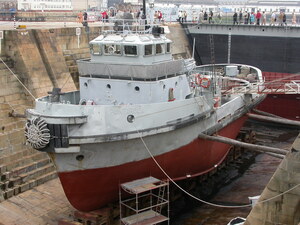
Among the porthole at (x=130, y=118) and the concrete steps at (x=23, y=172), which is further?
the concrete steps at (x=23, y=172)

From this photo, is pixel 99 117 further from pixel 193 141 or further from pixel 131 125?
pixel 193 141

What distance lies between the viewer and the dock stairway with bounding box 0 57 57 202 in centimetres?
1566

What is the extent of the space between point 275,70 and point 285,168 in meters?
22.2

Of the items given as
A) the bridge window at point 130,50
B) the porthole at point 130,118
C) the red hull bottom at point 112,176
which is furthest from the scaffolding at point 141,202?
the bridge window at point 130,50

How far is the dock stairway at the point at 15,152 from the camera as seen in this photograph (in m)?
Answer: 15.7

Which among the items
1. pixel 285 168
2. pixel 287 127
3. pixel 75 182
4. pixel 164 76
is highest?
pixel 164 76

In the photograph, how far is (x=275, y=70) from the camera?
29984 millimetres

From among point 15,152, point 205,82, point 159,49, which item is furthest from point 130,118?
point 15,152

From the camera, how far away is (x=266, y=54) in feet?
98.5

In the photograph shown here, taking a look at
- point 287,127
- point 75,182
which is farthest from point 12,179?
point 287,127

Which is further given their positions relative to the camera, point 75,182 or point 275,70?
point 275,70

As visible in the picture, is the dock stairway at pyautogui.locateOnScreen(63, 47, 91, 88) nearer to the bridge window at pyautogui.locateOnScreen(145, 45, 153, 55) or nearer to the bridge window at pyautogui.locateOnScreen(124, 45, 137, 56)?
the bridge window at pyautogui.locateOnScreen(124, 45, 137, 56)

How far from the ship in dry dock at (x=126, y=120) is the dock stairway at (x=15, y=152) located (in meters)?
2.99

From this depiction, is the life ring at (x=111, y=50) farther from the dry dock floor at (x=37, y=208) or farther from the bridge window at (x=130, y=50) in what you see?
the dry dock floor at (x=37, y=208)
